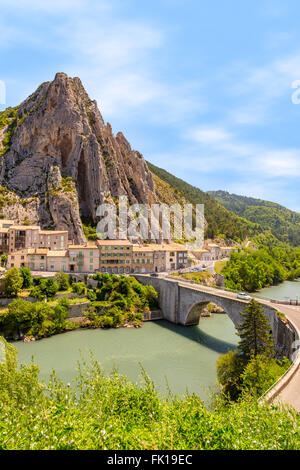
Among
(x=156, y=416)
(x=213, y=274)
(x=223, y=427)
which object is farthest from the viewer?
(x=213, y=274)

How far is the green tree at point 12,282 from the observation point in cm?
3544

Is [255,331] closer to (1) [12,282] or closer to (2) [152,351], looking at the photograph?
(2) [152,351]

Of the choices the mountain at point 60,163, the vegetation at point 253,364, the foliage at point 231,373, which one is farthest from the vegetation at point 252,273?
the foliage at point 231,373

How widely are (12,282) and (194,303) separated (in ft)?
81.3

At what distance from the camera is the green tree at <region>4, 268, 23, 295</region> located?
3544cm

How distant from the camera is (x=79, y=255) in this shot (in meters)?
47.7

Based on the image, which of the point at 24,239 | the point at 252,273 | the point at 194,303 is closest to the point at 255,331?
the point at 194,303

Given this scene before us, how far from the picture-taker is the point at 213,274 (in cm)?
5225

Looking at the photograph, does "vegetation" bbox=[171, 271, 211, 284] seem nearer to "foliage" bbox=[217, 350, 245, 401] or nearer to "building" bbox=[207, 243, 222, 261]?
"foliage" bbox=[217, 350, 245, 401]

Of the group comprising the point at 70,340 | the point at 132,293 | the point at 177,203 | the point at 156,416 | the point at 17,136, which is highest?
the point at 17,136

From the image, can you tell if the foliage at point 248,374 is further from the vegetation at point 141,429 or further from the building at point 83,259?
the building at point 83,259
